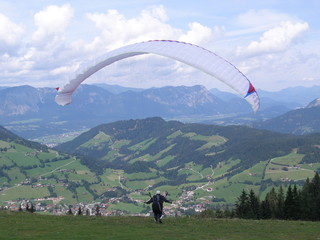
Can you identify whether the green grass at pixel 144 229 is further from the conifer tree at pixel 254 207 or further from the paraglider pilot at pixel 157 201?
the conifer tree at pixel 254 207

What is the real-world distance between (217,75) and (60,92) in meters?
16.0

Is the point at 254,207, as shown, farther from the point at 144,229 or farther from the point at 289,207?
the point at 144,229

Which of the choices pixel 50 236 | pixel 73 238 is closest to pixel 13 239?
pixel 50 236

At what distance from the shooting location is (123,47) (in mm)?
32781

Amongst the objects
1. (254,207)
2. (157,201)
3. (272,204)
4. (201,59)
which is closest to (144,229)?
(157,201)

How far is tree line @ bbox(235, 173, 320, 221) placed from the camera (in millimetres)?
52188

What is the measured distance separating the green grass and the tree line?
23608 millimetres

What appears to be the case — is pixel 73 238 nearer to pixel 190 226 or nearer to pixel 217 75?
pixel 190 226

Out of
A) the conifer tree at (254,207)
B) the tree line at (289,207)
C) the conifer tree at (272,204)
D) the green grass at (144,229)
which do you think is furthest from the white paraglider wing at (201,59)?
the conifer tree at (272,204)

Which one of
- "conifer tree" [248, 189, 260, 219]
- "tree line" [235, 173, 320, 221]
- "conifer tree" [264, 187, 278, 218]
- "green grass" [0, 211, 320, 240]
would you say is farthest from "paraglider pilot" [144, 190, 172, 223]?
"conifer tree" [264, 187, 278, 218]

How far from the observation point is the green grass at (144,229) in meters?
21.8

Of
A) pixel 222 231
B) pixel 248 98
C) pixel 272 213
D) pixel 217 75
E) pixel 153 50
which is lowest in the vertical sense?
pixel 272 213

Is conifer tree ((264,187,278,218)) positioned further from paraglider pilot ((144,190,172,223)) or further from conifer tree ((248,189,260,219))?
paraglider pilot ((144,190,172,223))

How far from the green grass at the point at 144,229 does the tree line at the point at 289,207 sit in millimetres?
23608
